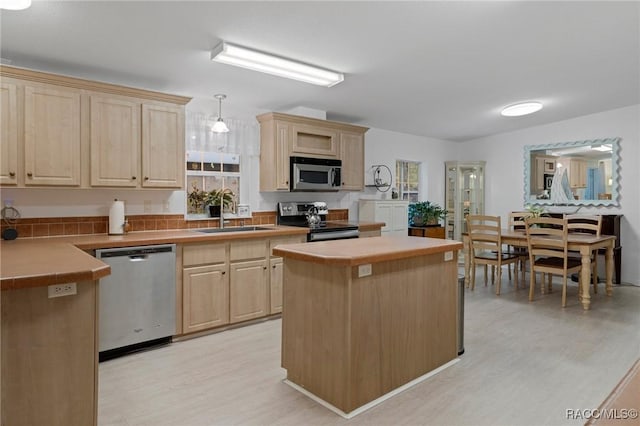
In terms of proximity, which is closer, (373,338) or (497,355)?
(373,338)

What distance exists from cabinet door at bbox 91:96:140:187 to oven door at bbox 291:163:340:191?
171cm

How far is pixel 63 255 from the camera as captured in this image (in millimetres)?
2219

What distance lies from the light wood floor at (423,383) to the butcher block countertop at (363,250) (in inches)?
34.3

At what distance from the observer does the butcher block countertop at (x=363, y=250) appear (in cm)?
221

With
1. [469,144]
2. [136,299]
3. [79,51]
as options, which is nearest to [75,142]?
[79,51]

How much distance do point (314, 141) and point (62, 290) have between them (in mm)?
3450

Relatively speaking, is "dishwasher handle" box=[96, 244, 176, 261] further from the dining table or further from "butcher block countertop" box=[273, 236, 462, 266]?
the dining table

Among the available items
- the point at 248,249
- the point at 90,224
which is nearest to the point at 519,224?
the point at 248,249

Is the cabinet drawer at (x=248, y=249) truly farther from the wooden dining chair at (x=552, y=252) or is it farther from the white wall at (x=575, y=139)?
the white wall at (x=575, y=139)

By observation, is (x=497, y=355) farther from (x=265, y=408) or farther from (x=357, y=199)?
(x=357, y=199)

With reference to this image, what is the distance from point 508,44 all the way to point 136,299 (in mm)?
3635

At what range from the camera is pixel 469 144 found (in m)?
7.46

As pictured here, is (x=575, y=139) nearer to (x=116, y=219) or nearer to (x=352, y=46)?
(x=352, y=46)

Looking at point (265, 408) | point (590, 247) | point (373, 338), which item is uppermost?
point (590, 247)
